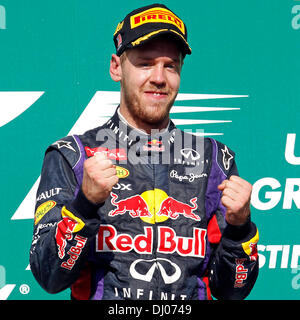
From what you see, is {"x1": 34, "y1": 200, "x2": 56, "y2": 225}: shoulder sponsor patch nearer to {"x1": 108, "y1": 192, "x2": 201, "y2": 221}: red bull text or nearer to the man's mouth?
{"x1": 108, "y1": 192, "x2": 201, "y2": 221}: red bull text

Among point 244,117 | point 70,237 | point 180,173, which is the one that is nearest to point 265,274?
point 244,117

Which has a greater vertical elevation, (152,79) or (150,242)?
(152,79)

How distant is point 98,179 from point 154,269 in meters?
0.42

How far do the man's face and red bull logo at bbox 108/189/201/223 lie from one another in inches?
11.4

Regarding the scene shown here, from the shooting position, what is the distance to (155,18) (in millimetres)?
2123

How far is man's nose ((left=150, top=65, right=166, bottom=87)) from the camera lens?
81.0 inches

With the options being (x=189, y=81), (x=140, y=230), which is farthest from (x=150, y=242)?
(x=189, y=81)

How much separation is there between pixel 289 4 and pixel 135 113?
1223mm

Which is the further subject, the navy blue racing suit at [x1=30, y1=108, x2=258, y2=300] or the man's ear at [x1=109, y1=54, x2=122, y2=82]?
the man's ear at [x1=109, y1=54, x2=122, y2=82]

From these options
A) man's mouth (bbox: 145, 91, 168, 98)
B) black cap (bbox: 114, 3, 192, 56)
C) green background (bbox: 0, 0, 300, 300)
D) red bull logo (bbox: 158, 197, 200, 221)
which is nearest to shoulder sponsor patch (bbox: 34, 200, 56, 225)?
red bull logo (bbox: 158, 197, 200, 221)

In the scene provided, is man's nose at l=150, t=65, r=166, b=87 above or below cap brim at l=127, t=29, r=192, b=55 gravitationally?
below

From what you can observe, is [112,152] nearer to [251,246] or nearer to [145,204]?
[145,204]

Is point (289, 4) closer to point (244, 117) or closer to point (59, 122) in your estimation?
point (244, 117)

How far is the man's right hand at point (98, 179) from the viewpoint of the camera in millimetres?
1704
